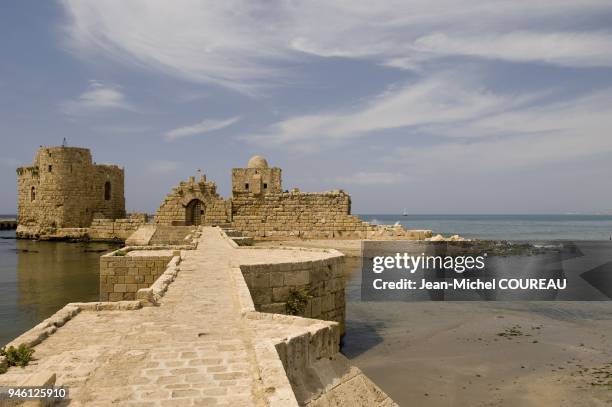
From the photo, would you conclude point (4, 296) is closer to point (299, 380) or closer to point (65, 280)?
point (65, 280)

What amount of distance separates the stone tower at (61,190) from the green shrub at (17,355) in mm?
34192

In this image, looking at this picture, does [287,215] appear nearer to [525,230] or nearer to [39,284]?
[39,284]

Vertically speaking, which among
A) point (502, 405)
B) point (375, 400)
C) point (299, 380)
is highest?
point (299, 380)

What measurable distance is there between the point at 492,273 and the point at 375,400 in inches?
705

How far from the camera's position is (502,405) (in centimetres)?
720

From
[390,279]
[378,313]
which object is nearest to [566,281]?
[390,279]

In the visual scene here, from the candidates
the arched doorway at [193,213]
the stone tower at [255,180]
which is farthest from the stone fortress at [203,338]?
the stone tower at [255,180]

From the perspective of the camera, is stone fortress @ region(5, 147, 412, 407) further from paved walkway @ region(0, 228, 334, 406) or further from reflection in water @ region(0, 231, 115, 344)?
reflection in water @ region(0, 231, 115, 344)

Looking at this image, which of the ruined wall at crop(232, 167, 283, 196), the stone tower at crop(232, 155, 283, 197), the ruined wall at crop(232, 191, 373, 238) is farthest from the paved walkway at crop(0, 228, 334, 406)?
the ruined wall at crop(232, 167, 283, 196)

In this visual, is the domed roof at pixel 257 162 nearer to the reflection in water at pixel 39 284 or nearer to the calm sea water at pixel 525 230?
the reflection in water at pixel 39 284

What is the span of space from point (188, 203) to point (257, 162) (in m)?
8.81

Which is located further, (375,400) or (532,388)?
(532,388)

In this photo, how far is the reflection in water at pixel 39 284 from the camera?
1140 cm

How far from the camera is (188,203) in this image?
28.8 metres
